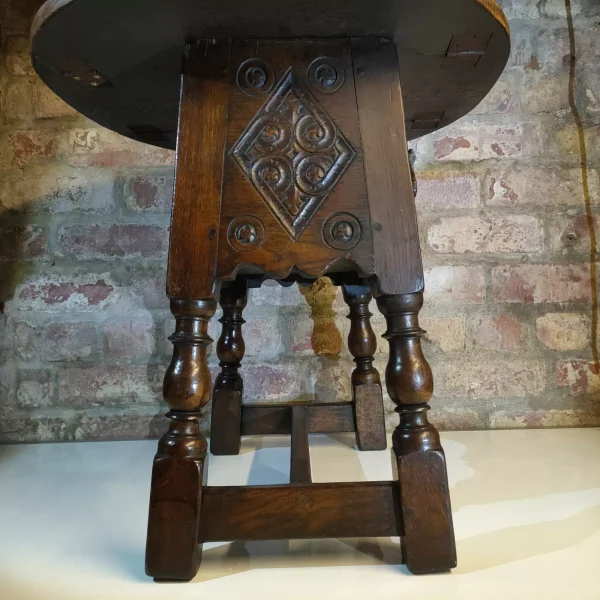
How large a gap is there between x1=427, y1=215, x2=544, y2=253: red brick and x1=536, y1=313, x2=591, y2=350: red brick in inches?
7.5

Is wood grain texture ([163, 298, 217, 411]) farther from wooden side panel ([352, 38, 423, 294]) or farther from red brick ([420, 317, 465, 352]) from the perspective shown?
red brick ([420, 317, 465, 352])

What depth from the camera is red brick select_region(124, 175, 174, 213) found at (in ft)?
4.69

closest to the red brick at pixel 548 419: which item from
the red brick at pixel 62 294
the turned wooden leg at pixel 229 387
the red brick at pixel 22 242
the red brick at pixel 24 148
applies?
the turned wooden leg at pixel 229 387

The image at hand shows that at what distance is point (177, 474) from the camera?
66cm

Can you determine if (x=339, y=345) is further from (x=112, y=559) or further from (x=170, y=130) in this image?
(x=112, y=559)

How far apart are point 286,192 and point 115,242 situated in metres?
0.85

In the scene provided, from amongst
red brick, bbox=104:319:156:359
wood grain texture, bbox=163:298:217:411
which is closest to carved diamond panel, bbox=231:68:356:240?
wood grain texture, bbox=163:298:217:411

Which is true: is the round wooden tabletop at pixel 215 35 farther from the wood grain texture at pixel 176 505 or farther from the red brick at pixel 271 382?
the red brick at pixel 271 382

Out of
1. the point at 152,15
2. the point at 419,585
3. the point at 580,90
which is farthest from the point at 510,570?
the point at 580,90

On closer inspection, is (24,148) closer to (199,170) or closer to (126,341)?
(126,341)

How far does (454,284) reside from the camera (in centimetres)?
142

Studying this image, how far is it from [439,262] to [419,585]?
3.07ft

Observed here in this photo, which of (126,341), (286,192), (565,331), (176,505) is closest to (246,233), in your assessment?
(286,192)

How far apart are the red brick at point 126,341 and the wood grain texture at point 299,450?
460 mm
